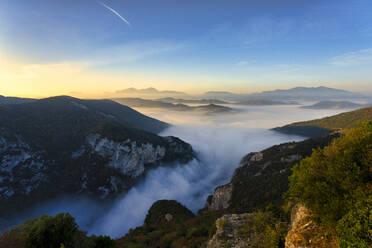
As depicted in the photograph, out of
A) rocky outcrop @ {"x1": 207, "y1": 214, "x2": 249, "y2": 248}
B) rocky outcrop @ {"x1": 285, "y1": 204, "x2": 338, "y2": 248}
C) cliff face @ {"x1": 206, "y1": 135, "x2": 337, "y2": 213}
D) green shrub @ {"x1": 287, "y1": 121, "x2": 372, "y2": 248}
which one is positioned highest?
green shrub @ {"x1": 287, "y1": 121, "x2": 372, "y2": 248}

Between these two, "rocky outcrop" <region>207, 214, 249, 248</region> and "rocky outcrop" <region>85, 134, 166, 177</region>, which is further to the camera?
"rocky outcrop" <region>85, 134, 166, 177</region>

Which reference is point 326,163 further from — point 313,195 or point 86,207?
point 86,207

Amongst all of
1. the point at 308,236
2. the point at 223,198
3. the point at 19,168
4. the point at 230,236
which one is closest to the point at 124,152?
the point at 19,168

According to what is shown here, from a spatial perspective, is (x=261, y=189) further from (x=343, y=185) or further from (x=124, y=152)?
(x=124, y=152)

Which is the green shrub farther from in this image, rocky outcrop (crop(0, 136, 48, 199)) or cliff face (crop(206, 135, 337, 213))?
rocky outcrop (crop(0, 136, 48, 199))

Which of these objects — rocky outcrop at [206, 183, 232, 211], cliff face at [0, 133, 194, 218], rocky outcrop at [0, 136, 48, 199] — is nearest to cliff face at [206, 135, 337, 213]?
rocky outcrop at [206, 183, 232, 211]

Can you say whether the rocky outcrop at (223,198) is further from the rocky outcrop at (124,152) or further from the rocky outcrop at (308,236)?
the rocky outcrop at (124,152)

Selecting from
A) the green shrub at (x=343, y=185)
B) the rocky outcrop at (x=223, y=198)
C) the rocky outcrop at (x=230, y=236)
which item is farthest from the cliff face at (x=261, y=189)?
the green shrub at (x=343, y=185)

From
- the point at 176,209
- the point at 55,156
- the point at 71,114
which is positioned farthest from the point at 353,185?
the point at 71,114

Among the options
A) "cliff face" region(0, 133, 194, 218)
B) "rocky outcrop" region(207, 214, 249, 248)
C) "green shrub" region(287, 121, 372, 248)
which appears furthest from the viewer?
"cliff face" region(0, 133, 194, 218)
